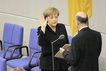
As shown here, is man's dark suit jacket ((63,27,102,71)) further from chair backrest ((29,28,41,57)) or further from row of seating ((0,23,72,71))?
chair backrest ((29,28,41,57))

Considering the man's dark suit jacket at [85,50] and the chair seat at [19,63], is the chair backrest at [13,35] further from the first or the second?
the man's dark suit jacket at [85,50]

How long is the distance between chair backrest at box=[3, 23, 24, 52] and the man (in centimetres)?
209

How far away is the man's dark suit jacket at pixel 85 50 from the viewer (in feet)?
8.02

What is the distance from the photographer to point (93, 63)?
257cm

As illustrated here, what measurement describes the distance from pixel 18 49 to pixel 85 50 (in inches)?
93.2

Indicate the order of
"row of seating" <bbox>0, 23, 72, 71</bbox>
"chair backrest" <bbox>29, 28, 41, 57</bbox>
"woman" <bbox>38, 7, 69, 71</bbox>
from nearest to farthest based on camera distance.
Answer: "woman" <bbox>38, 7, 69, 71</bbox> → "row of seating" <bbox>0, 23, 72, 71</bbox> → "chair backrest" <bbox>29, 28, 41, 57</bbox>

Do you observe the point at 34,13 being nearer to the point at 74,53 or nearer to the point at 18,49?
the point at 18,49

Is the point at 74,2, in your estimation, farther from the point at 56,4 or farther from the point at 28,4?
the point at 28,4

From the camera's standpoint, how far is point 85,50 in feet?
8.16

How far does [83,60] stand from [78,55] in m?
0.10

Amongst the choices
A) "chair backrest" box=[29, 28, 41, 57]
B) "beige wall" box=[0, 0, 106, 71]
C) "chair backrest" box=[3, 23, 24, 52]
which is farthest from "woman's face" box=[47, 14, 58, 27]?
"chair backrest" box=[3, 23, 24, 52]

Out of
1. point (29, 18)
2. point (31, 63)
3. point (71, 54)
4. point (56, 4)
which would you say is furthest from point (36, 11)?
point (71, 54)

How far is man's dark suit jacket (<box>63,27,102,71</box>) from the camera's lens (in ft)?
8.02

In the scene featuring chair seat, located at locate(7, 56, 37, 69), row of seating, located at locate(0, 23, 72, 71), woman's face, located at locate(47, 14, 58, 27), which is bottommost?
chair seat, located at locate(7, 56, 37, 69)
